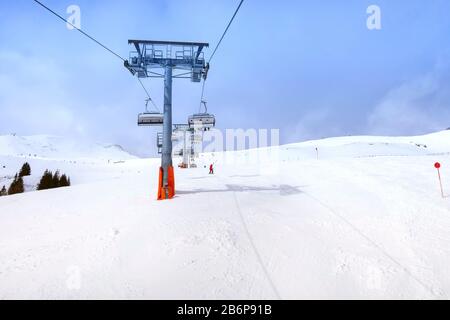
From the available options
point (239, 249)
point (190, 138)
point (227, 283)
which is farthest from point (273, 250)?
point (190, 138)

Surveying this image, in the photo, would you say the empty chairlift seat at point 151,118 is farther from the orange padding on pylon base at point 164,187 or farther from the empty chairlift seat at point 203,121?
the orange padding on pylon base at point 164,187

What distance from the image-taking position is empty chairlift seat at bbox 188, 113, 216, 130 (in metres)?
24.7

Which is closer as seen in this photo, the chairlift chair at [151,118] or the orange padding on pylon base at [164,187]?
the orange padding on pylon base at [164,187]

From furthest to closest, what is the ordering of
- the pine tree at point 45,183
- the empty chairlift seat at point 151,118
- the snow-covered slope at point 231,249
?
the pine tree at point 45,183 < the empty chairlift seat at point 151,118 < the snow-covered slope at point 231,249

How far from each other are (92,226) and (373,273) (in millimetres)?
5865

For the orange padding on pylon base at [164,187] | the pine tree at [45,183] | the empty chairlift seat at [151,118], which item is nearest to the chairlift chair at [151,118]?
the empty chairlift seat at [151,118]

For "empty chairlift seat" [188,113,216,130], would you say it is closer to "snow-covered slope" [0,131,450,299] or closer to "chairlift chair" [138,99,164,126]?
"chairlift chair" [138,99,164,126]

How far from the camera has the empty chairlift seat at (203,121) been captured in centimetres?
2473

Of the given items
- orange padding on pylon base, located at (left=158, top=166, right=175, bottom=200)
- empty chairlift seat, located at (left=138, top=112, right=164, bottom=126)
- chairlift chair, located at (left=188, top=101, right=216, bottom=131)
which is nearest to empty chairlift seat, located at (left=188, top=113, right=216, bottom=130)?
chairlift chair, located at (left=188, top=101, right=216, bottom=131)

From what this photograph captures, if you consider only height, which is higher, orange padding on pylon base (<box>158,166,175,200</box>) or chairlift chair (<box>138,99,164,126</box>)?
chairlift chair (<box>138,99,164,126</box>)

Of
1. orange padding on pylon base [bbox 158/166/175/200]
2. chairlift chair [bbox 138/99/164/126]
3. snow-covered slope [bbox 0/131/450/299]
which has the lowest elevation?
snow-covered slope [bbox 0/131/450/299]

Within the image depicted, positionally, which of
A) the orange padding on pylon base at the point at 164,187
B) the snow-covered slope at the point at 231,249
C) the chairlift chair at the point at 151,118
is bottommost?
the snow-covered slope at the point at 231,249

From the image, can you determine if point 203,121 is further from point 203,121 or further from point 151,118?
point 151,118
